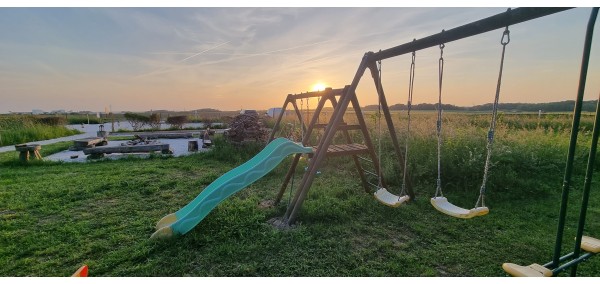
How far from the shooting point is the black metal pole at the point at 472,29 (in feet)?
6.39

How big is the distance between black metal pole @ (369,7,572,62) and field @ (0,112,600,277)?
1.91 m

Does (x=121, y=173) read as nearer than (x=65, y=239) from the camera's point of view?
No

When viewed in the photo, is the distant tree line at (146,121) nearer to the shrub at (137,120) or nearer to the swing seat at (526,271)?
the shrub at (137,120)

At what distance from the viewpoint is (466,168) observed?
186 inches

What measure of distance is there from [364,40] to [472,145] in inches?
121

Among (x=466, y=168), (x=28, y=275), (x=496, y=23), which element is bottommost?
(x=28, y=275)

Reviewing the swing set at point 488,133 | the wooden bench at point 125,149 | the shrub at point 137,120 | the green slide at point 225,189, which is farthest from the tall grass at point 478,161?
the shrub at point 137,120

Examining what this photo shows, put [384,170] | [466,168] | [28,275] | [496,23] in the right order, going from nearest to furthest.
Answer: [496,23]
[28,275]
[466,168]
[384,170]

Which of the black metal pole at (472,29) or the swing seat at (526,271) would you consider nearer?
the swing seat at (526,271)

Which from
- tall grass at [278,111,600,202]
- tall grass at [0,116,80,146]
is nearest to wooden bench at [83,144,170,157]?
tall grass at [0,116,80,146]

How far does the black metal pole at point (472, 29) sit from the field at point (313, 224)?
191 cm

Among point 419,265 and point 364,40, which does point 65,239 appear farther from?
point 364,40

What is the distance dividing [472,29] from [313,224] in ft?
7.86
